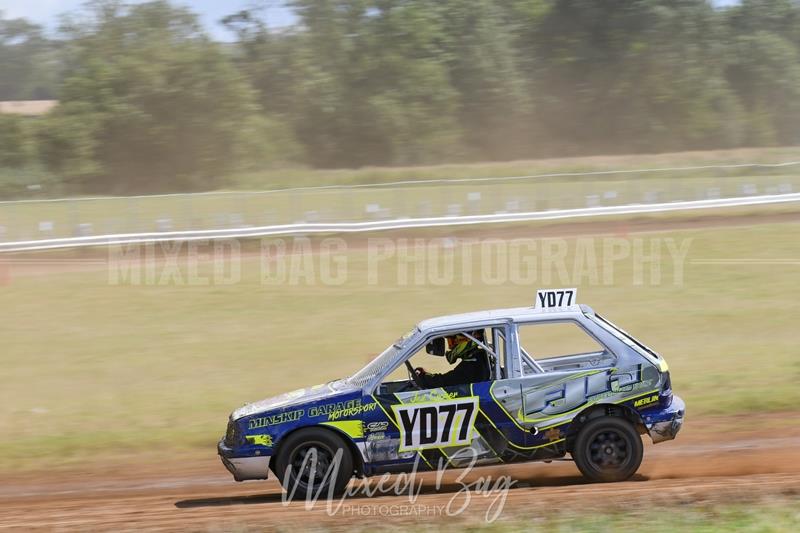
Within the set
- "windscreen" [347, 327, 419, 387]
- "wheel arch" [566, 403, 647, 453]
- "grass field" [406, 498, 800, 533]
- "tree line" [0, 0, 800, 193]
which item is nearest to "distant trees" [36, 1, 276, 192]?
"tree line" [0, 0, 800, 193]

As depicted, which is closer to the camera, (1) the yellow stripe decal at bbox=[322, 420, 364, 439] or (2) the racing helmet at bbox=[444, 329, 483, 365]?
(1) the yellow stripe decal at bbox=[322, 420, 364, 439]

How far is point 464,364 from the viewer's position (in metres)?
7.80

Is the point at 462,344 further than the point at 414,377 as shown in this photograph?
No

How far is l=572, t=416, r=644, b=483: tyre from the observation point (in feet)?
24.5

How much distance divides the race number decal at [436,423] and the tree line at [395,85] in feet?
139

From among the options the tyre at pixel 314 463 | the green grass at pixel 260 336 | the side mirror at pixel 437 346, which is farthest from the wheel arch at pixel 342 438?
the green grass at pixel 260 336

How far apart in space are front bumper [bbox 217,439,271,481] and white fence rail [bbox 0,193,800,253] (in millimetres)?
17412

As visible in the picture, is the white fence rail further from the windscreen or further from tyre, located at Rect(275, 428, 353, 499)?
→ tyre, located at Rect(275, 428, 353, 499)

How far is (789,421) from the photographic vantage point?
9820 millimetres

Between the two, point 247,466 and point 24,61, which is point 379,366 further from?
point 24,61

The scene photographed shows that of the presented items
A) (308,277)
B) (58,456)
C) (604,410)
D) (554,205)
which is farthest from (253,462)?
(554,205)

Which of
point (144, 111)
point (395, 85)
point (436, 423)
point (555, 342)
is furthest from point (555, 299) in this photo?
point (395, 85)

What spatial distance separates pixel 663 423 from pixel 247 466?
11.2 feet

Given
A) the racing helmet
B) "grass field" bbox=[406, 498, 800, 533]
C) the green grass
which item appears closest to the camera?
"grass field" bbox=[406, 498, 800, 533]
